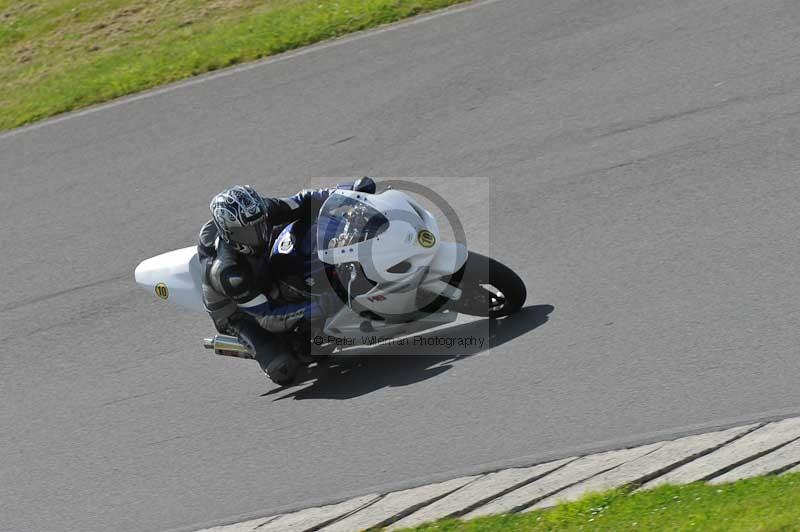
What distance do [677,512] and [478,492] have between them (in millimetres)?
1252

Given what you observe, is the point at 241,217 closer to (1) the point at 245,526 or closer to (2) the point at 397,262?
(2) the point at 397,262

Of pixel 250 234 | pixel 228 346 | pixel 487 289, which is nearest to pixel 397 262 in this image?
pixel 487 289

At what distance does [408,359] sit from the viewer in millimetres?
8141

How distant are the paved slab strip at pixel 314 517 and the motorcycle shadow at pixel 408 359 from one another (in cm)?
124

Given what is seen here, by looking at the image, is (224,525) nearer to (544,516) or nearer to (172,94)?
(544,516)

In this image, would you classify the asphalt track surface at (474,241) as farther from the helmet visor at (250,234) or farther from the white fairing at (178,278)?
the helmet visor at (250,234)

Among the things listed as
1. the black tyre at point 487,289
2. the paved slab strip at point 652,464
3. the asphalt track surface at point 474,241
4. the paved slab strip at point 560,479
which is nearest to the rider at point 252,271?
the asphalt track surface at point 474,241

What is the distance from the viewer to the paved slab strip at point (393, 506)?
6.47 metres

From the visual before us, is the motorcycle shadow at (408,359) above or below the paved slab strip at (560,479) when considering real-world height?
above

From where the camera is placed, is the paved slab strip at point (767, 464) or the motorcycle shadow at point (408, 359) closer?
the paved slab strip at point (767, 464)

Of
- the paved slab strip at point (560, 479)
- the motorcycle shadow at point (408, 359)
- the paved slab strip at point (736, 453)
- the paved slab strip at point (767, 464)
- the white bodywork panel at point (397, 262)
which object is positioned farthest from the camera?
the motorcycle shadow at point (408, 359)

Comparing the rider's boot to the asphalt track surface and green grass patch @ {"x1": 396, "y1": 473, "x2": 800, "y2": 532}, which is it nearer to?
the asphalt track surface

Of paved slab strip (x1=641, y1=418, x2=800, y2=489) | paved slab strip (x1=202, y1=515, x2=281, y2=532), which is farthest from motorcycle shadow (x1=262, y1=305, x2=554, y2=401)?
paved slab strip (x1=641, y1=418, x2=800, y2=489)

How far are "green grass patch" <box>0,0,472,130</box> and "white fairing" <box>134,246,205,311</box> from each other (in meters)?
5.25
